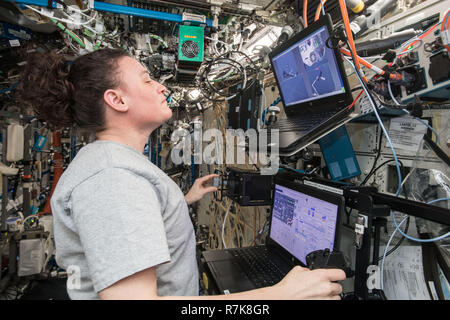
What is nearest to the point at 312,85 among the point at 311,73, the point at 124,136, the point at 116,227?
the point at 311,73

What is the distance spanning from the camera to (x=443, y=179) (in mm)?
893

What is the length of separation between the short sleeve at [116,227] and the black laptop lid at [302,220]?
27.6 inches

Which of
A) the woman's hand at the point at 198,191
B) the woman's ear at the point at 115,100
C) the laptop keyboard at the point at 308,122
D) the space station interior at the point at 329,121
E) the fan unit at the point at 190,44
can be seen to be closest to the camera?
the space station interior at the point at 329,121

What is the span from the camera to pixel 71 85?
105cm

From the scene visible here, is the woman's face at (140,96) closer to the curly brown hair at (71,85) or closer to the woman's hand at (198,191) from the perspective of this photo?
the curly brown hair at (71,85)

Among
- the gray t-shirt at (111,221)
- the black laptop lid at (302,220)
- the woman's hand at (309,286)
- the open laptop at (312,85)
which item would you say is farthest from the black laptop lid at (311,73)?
the gray t-shirt at (111,221)

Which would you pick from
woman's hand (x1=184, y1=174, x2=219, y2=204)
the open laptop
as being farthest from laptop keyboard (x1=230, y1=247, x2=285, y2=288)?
the open laptop

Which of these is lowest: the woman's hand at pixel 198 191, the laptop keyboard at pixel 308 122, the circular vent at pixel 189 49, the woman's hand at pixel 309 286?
the woman's hand at pixel 309 286

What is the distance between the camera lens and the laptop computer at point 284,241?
1.03 metres

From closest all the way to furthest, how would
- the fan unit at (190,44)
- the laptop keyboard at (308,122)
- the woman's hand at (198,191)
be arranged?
the laptop keyboard at (308,122), the woman's hand at (198,191), the fan unit at (190,44)

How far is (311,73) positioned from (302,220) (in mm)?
734
